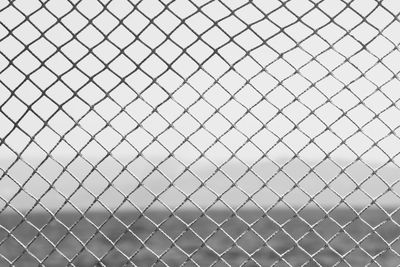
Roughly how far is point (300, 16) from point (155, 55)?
0.51 meters

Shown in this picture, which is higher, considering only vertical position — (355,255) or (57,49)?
(355,255)

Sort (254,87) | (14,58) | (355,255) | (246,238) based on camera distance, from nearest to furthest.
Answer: (254,87) → (14,58) → (355,255) → (246,238)

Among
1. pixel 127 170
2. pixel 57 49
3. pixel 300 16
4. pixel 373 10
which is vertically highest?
pixel 373 10

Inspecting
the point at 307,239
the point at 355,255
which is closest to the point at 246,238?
the point at 307,239

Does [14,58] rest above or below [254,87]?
below

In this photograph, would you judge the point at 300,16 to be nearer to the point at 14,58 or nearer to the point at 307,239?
the point at 14,58

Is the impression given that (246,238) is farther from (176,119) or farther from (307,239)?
(176,119)

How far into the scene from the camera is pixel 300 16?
2.51 meters

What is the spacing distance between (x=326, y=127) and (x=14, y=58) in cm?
114

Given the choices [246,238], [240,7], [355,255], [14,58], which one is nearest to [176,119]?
[240,7]

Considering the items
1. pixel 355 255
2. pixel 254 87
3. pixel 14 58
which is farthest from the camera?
pixel 355 255

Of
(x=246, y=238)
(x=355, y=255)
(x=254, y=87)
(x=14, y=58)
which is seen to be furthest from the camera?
(x=246, y=238)

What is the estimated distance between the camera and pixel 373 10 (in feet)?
8.18

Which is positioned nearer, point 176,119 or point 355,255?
point 176,119
